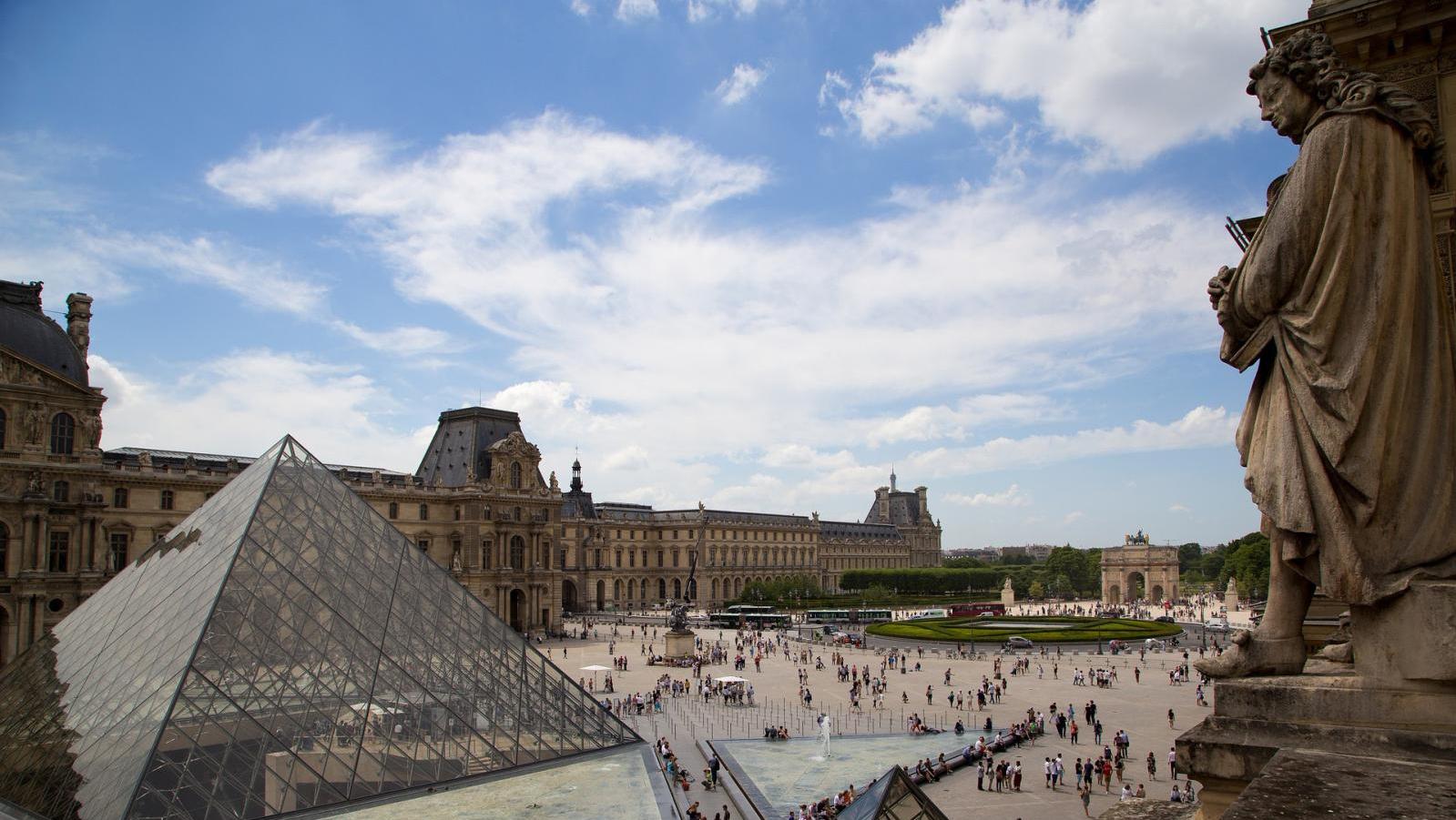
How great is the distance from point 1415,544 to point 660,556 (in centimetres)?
9592

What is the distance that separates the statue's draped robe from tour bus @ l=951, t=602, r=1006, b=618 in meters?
71.3

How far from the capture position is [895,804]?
9.38 metres

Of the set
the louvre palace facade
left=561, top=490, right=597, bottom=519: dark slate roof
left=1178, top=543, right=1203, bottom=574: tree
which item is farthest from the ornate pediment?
left=1178, top=543, right=1203, bottom=574: tree

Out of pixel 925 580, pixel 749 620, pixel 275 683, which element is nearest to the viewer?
pixel 275 683

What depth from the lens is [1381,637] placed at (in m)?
3.25

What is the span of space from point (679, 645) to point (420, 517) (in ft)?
63.7

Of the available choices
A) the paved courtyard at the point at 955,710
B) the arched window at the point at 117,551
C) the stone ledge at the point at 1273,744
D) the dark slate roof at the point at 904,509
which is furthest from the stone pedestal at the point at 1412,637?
the dark slate roof at the point at 904,509

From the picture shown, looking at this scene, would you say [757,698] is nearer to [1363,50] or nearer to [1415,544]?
[1363,50]

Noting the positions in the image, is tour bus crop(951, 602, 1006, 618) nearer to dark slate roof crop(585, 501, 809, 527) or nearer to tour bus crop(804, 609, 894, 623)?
tour bus crop(804, 609, 894, 623)

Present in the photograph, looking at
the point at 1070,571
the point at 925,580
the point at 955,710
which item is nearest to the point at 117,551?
the point at 955,710

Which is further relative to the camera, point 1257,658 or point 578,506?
point 578,506

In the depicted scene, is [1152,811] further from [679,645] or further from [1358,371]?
[679,645]

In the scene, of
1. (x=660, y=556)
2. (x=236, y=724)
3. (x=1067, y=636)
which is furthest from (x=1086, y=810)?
(x=660, y=556)

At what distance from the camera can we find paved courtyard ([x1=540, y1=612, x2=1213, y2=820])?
809 inches
